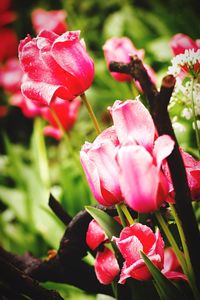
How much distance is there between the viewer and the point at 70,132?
1.14 meters

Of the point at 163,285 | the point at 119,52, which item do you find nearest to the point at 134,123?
the point at 163,285

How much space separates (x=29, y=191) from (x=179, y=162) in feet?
2.72

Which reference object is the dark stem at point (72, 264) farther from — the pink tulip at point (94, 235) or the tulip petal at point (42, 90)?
the tulip petal at point (42, 90)

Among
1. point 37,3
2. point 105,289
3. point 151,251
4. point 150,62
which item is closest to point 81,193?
point 105,289

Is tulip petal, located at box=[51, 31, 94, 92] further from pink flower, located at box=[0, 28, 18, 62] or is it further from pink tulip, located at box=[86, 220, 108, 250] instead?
pink flower, located at box=[0, 28, 18, 62]

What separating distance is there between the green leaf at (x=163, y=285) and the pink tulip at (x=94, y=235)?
9 cm

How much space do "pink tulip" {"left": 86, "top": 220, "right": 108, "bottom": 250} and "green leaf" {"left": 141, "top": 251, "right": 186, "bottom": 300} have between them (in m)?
0.09

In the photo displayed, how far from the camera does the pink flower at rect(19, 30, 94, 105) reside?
397 mm

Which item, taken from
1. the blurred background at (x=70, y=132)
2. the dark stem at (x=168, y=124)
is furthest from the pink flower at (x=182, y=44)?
the dark stem at (x=168, y=124)

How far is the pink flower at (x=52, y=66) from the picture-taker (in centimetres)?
40

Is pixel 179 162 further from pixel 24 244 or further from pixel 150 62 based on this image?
pixel 150 62

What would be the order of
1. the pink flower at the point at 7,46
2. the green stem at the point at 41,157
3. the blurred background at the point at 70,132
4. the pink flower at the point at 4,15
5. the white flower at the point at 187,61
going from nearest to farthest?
1. the white flower at the point at 187,61
2. the blurred background at the point at 70,132
3. the green stem at the point at 41,157
4. the pink flower at the point at 7,46
5. the pink flower at the point at 4,15

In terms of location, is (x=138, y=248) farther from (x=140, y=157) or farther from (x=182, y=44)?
(x=182, y=44)

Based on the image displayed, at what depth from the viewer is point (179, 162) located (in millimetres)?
320
